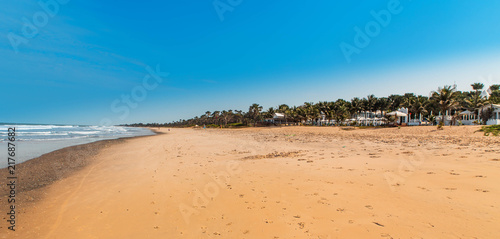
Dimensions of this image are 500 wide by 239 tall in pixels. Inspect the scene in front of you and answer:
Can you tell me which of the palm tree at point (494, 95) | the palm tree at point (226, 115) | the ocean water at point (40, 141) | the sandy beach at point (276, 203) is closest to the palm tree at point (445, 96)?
the palm tree at point (494, 95)

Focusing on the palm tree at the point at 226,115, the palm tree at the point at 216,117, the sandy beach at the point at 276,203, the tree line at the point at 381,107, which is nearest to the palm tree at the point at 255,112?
the tree line at the point at 381,107

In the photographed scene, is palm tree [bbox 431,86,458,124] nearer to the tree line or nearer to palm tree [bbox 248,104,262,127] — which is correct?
the tree line

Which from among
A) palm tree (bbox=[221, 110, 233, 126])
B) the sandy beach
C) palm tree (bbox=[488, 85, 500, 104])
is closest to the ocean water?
the sandy beach

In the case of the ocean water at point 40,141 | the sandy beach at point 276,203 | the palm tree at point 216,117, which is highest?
the palm tree at point 216,117

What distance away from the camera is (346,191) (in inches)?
257

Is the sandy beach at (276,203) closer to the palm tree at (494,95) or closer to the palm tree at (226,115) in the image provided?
the palm tree at (494,95)

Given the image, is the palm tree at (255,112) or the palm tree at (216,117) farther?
the palm tree at (216,117)

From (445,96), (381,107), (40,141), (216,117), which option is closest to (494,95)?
(381,107)

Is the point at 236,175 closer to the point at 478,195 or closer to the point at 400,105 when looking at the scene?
the point at 478,195

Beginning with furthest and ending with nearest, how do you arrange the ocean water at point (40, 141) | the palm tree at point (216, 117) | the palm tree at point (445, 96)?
the palm tree at point (216, 117)
the palm tree at point (445, 96)
the ocean water at point (40, 141)

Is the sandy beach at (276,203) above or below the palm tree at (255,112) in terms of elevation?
below

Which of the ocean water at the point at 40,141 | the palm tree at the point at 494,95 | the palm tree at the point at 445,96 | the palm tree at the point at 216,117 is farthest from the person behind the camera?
the palm tree at the point at 216,117

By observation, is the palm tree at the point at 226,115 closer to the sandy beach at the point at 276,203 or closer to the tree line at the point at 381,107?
the tree line at the point at 381,107

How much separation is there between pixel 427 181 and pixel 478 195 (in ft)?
4.80
